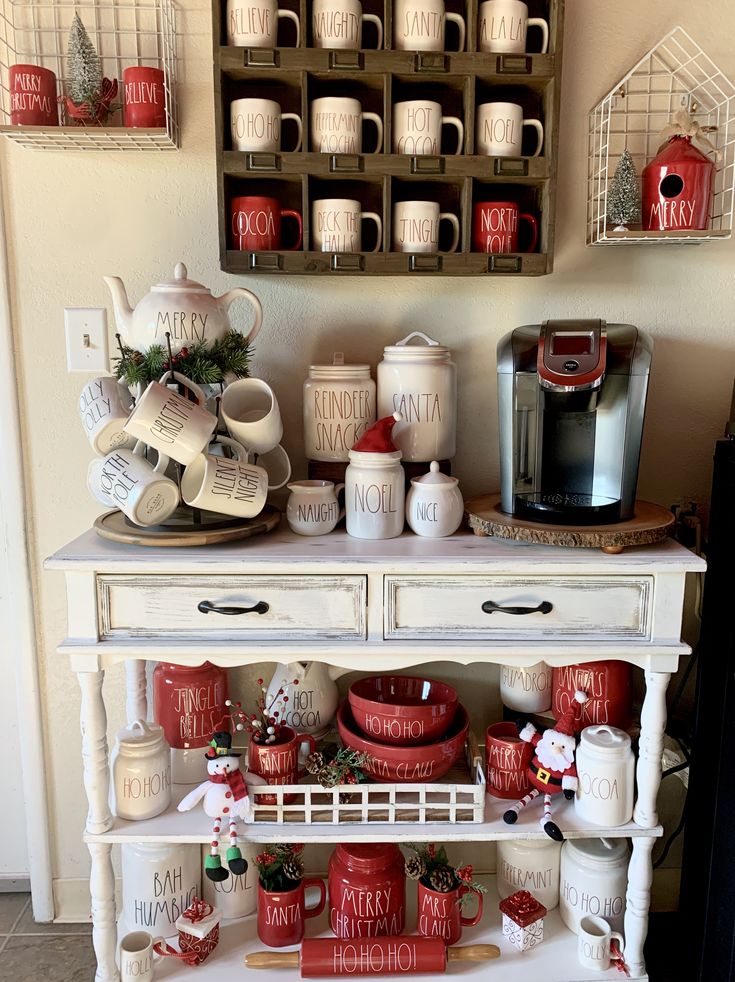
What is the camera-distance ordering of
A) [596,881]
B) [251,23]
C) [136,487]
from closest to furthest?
1. [136,487]
2. [251,23]
3. [596,881]

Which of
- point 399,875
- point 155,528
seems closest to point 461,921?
point 399,875

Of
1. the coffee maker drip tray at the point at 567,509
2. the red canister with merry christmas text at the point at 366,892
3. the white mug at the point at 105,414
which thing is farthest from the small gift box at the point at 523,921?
the white mug at the point at 105,414

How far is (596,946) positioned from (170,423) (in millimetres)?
1121

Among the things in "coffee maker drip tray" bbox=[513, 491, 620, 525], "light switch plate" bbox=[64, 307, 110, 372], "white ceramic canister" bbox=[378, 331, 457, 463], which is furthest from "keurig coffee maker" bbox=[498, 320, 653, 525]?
"light switch plate" bbox=[64, 307, 110, 372]

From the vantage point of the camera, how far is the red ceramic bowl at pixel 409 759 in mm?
1383

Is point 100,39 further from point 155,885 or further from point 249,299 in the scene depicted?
point 155,885

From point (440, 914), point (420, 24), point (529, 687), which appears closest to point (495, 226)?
point (420, 24)

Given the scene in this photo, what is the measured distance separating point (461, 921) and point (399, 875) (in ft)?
0.47

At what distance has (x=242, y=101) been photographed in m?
1.36

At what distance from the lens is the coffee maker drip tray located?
1.31 meters

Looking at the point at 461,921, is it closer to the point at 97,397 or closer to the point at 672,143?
the point at 97,397

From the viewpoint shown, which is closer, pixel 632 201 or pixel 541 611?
pixel 541 611

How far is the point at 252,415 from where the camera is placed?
1414 mm

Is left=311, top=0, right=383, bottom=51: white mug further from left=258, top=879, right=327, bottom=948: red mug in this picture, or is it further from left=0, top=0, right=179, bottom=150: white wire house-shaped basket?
left=258, top=879, right=327, bottom=948: red mug
